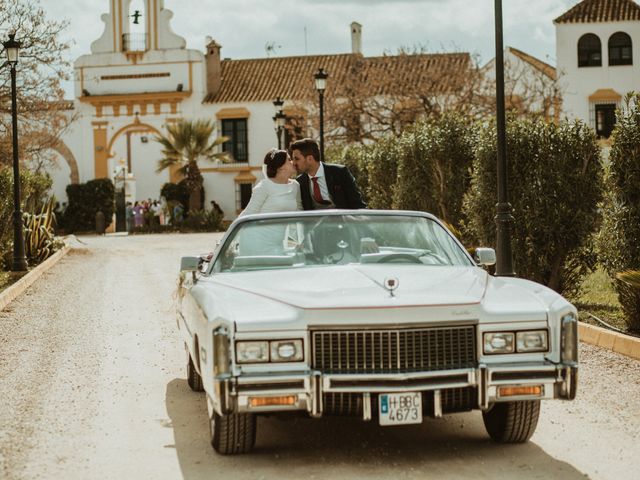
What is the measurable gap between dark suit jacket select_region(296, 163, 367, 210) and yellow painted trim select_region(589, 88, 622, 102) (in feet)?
129

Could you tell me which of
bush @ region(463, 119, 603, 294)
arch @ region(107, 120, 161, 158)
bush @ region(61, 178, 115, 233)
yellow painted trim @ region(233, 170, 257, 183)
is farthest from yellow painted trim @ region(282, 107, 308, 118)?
bush @ region(463, 119, 603, 294)

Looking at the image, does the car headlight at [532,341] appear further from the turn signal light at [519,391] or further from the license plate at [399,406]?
the license plate at [399,406]

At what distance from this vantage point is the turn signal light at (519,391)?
575 centimetres

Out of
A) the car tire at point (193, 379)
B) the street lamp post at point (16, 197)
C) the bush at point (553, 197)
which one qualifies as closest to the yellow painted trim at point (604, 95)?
the street lamp post at point (16, 197)

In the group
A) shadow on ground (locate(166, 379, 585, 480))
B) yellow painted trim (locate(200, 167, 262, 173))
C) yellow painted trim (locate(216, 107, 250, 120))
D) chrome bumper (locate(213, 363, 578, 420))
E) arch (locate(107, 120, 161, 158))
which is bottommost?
shadow on ground (locate(166, 379, 585, 480))

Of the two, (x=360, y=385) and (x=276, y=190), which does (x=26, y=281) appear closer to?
(x=276, y=190)

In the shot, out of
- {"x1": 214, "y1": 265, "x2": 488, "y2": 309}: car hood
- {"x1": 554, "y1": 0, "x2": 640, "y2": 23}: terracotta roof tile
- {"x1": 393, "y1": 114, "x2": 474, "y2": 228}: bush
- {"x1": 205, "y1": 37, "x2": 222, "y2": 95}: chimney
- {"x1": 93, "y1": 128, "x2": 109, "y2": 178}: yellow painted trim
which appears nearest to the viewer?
{"x1": 214, "y1": 265, "x2": 488, "y2": 309}: car hood

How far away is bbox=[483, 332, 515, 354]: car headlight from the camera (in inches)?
227

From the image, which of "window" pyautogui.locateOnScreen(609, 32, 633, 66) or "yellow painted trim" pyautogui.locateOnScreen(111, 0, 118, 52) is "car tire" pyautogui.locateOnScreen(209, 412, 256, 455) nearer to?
"window" pyautogui.locateOnScreen(609, 32, 633, 66)

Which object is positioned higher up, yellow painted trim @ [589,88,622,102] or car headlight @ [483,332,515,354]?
yellow painted trim @ [589,88,622,102]

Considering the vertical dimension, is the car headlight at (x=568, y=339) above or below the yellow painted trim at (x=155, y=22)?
below

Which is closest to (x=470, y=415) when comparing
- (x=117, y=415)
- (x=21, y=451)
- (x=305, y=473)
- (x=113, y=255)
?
(x=305, y=473)

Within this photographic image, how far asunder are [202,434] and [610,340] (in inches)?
204

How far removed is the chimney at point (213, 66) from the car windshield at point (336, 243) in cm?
5079
